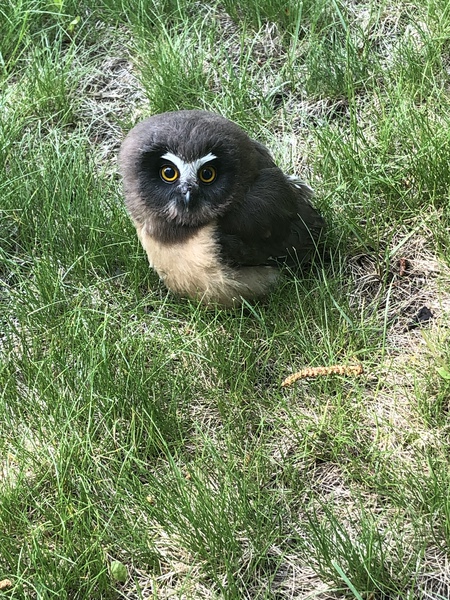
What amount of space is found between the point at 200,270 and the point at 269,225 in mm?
429

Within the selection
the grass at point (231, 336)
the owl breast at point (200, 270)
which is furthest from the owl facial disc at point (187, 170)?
the grass at point (231, 336)

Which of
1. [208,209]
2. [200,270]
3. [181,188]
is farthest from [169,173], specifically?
[200,270]

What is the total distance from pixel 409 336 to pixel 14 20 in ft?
11.6

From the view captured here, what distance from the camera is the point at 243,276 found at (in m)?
3.94

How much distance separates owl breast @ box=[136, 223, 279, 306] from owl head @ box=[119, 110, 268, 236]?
0.09 meters

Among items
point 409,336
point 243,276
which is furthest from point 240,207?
point 409,336

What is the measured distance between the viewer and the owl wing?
3867mm

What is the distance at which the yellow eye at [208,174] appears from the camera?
381 cm

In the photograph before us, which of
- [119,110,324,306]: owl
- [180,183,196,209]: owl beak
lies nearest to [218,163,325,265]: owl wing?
[119,110,324,306]: owl

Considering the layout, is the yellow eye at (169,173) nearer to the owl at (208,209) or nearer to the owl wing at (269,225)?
the owl at (208,209)

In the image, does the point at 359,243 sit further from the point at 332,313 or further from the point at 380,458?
the point at 380,458

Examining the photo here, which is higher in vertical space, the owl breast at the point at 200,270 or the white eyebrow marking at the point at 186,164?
the white eyebrow marking at the point at 186,164

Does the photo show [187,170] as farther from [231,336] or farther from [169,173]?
[231,336]

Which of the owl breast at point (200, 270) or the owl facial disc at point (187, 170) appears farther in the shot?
the owl breast at point (200, 270)
